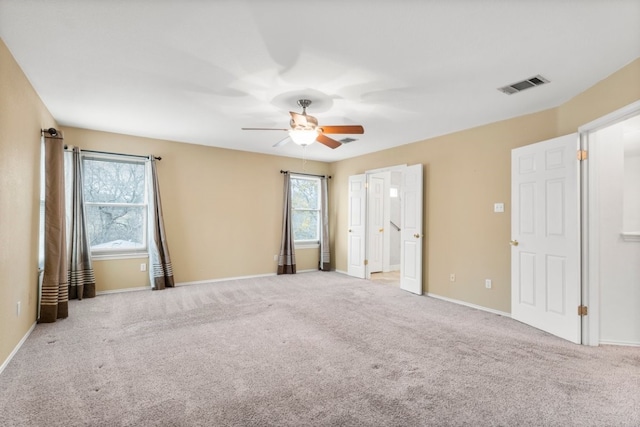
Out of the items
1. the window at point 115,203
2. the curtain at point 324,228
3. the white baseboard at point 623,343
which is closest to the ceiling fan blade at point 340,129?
the white baseboard at point 623,343

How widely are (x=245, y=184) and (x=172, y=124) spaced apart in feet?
6.38

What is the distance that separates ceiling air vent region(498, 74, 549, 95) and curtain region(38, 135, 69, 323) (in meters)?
5.05

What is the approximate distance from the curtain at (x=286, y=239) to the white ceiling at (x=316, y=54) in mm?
2674

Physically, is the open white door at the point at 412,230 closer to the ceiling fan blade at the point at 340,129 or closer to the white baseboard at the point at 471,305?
the white baseboard at the point at 471,305

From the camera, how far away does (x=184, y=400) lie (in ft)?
6.84

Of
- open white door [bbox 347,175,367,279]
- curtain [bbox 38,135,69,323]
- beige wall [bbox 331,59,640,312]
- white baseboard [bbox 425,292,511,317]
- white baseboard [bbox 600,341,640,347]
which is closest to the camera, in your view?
white baseboard [bbox 600,341,640,347]

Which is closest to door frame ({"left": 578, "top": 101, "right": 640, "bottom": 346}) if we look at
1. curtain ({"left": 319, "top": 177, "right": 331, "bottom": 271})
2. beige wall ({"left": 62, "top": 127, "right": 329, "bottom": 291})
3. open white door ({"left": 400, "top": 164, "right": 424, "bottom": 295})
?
open white door ({"left": 400, "top": 164, "right": 424, "bottom": 295})

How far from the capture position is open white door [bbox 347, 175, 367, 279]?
6316 millimetres

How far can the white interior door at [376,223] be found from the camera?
22.3ft

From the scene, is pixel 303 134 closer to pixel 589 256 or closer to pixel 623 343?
pixel 589 256

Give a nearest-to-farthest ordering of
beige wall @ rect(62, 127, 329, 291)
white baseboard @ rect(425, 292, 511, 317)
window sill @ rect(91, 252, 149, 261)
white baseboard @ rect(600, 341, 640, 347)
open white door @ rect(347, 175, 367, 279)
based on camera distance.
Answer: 1. white baseboard @ rect(600, 341, 640, 347)
2. white baseboard @ rect(425, 292, 511, 317)
3. window sill @ rect(91, 252, 149, 261)
4. beige wall @ rect(62, 127, 329, 291)
5. open white door @ rect(347, 175, 367, 279)

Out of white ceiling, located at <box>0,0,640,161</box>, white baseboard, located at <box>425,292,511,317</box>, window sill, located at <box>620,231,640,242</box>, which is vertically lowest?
white baseboard, located at <box>425,292,511,317</box>

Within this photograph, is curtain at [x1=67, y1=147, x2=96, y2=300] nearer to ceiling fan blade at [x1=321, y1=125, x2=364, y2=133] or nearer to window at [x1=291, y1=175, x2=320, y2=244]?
window at [x1=291, y1=175, x2=320, y2=244]

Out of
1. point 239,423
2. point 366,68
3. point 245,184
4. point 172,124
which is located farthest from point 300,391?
point 245,184
